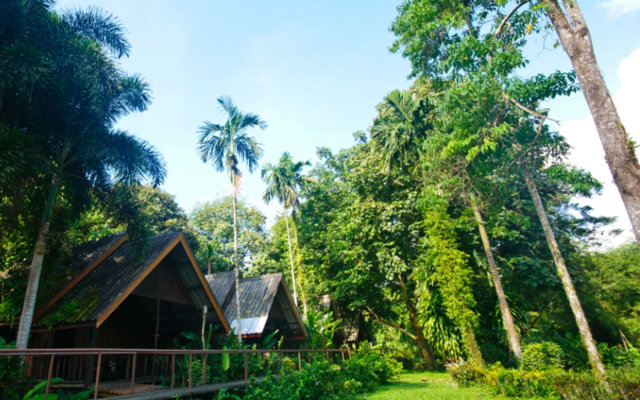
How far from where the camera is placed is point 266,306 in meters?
17.3

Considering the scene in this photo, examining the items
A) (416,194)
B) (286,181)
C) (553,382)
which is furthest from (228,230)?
(553,382)

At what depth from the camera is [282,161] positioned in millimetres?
27062

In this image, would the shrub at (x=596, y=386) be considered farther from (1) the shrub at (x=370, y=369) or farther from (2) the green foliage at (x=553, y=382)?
(1) the shrub at (x=370, y=369)

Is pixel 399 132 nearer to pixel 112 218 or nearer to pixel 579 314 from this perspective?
pixel 579 314

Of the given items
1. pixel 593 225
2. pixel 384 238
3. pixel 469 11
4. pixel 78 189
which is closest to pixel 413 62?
pixel 469 11

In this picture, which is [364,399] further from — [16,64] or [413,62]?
[16,64]

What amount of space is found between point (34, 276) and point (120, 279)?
1989 millimetres

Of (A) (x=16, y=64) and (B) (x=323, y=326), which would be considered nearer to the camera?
(A) (x=16, y=64)

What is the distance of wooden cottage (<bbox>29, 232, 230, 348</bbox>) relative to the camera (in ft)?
29.6

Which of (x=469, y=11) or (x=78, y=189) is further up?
(x=469, y=11)

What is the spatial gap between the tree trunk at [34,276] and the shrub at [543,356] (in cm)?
1637

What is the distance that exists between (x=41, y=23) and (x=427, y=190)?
14654mm

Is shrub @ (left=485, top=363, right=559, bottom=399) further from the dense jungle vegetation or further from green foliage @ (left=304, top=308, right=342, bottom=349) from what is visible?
green foliage @ (left=304, top=308, right=342, bottom=349)

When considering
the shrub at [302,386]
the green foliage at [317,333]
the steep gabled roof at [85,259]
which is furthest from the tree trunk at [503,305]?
the steep gabled roof at [85,259]
